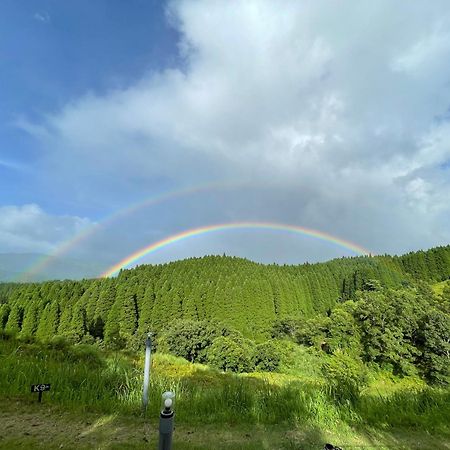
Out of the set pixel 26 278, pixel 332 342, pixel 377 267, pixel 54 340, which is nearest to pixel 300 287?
pixel 377 267

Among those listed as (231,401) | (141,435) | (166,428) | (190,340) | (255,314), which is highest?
(255,314)

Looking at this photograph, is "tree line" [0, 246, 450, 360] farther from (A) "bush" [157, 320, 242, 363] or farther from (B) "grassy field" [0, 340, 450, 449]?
(B) "grassy field" [0, 340, 450, 449]

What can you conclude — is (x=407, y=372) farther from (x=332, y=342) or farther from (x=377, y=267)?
(x=377, y=267)

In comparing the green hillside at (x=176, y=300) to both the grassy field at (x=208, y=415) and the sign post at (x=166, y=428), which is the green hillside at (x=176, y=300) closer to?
the grassy field at (x=208, y=415)

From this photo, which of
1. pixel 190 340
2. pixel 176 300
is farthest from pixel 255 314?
pixel 190 340

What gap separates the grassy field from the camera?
4.14 m

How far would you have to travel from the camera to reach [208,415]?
4.95m

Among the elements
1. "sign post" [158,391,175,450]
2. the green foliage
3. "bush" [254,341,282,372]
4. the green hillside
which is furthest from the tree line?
"sign post" [158,391,175,450]

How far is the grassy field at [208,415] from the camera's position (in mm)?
4145

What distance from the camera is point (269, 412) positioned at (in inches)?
201

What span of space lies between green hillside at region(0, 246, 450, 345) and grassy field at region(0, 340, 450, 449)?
48782mm

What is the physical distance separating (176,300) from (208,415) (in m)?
85.0

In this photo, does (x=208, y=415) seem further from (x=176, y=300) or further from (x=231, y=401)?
(x=176, y=300)

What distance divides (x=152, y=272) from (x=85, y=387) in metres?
130
